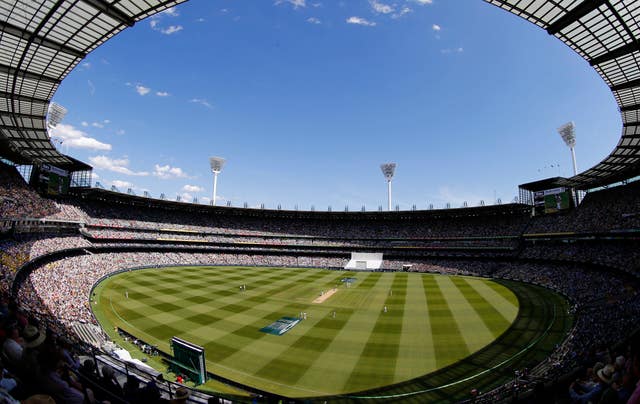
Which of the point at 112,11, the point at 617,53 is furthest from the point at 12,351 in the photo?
the point at 617,53

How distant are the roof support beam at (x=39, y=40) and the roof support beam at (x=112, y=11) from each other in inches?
213

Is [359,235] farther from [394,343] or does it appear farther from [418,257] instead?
[394,343]

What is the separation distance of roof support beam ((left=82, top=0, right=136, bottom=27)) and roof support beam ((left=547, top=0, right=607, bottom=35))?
2598cm

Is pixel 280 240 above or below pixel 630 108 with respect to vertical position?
below

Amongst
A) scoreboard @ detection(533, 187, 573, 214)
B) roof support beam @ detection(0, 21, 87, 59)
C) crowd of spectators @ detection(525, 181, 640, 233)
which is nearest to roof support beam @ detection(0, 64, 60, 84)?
roof support beam @ detection(0, 21, 87, 59)

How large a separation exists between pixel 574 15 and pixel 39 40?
32426 mm

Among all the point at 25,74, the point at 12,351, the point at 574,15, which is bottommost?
the point at 12,351

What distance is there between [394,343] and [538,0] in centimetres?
2434

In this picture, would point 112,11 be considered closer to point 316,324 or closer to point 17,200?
point 316,324

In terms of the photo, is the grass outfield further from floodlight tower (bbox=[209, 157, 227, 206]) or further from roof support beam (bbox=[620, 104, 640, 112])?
floodlight tower (bbox=[209, 157, 227, 206])

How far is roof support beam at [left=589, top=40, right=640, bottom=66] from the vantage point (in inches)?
767

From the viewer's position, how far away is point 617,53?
2028 cm

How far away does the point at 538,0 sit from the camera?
1758 cm

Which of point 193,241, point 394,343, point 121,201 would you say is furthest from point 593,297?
point 121,201
